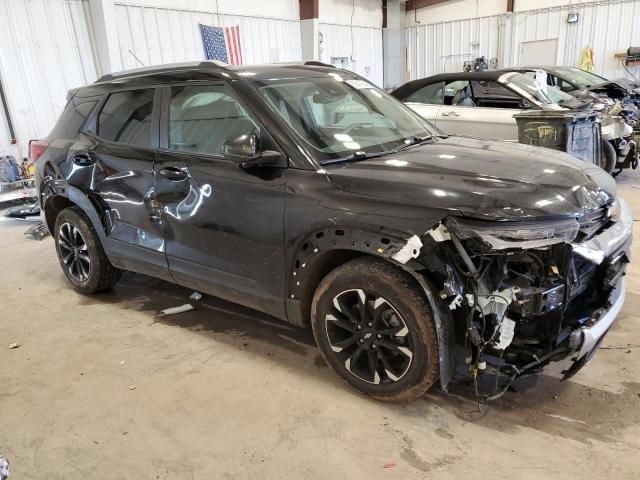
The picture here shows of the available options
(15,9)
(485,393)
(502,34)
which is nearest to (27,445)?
(485,393)

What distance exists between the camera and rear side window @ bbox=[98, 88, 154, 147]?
10.9ft

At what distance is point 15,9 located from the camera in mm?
7590

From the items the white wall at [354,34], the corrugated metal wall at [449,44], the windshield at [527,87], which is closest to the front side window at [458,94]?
the windshield at [527,87]

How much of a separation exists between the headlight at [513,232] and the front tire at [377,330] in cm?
36

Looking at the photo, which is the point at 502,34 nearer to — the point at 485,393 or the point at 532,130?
the point at 532,130

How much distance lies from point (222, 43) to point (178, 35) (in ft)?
3.54

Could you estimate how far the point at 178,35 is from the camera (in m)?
9.90

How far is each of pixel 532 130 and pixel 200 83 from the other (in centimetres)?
422

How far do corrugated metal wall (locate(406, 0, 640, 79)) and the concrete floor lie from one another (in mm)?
12521

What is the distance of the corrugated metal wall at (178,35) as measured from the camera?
902cm

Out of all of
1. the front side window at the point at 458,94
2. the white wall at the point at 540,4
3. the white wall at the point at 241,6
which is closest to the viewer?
the front side window at the point at 458,94

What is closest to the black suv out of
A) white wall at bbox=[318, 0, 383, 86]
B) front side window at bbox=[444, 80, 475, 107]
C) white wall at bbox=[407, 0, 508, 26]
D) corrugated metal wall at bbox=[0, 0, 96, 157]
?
front side window at bbox=[444, 80, 475, 107]

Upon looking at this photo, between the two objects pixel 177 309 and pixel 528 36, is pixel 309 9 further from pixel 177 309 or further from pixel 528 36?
pixel 177 309

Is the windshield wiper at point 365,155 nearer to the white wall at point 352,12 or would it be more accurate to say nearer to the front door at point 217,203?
the front door at point 217,203
